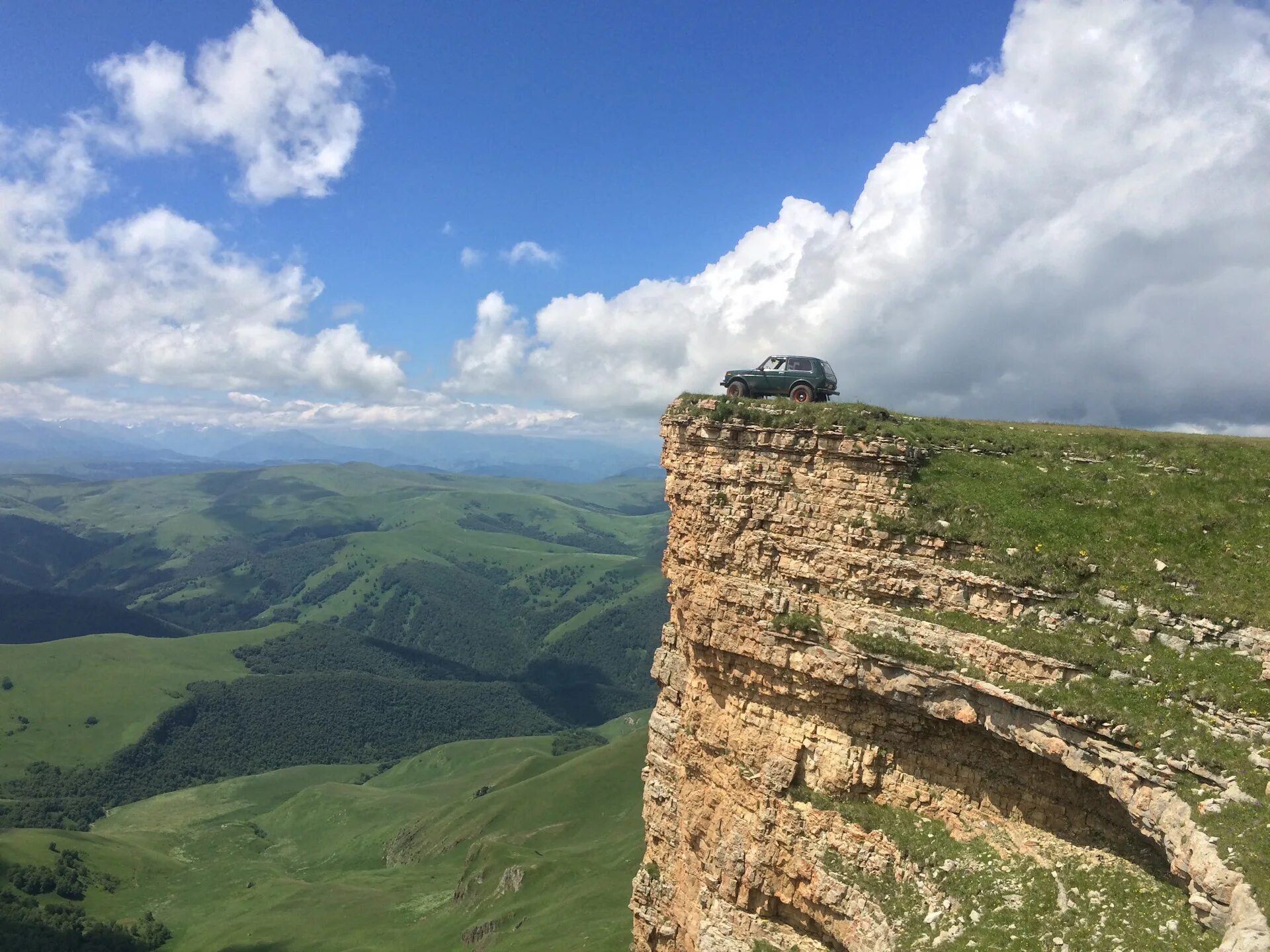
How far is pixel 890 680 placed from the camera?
21.7 m

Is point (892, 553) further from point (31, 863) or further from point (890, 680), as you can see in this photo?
point (31, 863)

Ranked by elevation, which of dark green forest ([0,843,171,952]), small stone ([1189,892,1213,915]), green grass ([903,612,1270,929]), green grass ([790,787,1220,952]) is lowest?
dark green forest ([0,843,171,952])

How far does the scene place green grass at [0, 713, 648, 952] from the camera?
9562cm

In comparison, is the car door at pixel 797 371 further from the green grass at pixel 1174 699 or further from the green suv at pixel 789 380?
the green grass at pixel 1174 699

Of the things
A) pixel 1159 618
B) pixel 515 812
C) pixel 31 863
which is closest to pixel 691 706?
pixel 1159 618

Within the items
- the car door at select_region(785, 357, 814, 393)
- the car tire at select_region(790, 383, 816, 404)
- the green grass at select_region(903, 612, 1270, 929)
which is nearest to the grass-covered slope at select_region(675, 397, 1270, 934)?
the green grass at select_region(903, 612, 1270, 929)

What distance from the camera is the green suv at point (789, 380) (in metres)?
32.2

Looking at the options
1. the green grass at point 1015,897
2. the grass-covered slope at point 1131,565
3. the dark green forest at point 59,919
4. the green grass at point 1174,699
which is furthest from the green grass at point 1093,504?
the dark green forest at point 59,919

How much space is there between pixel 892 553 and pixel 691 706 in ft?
40.1

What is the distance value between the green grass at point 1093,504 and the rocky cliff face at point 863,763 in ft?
3.82

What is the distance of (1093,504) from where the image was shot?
73.7 feet

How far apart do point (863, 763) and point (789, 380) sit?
17.6 metres

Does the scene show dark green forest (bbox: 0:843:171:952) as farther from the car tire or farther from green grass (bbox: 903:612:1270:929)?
green grass (bbox: 903:612:1270:929)

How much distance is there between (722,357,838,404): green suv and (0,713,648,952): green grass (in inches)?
2419
